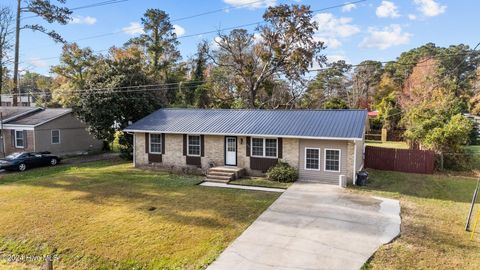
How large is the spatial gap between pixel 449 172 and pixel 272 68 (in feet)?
67.2

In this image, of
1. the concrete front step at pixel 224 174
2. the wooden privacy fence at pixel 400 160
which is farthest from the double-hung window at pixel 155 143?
the wooden privacy fence at pixel 400 160

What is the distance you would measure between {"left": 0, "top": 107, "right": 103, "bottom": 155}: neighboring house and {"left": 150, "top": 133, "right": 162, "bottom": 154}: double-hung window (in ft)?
35.2

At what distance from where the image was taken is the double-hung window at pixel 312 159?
672 inches

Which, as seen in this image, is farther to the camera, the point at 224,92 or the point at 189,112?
the point at 224,92

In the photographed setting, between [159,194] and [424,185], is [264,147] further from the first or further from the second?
[424,185]

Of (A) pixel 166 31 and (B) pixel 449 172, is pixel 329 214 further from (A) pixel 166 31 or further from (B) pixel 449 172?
(A) pixel 166 31

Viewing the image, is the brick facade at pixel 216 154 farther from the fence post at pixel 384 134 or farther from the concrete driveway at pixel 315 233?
the fence post at pixel 384 134

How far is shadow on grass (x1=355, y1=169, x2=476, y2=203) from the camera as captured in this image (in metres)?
15.1

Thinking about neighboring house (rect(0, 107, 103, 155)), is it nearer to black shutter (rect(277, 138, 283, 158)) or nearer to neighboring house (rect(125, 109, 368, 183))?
neighboring house (rect(125, 109, 368, 183))

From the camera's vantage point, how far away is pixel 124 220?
1168 cm

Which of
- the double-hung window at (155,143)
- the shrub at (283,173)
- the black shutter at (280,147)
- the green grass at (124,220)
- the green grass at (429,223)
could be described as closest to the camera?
the green grass at (429,223)

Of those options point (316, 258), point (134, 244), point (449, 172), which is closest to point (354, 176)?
point (449, 172)

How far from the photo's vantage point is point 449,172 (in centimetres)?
1975

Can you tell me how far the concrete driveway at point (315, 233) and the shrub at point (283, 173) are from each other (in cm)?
244
